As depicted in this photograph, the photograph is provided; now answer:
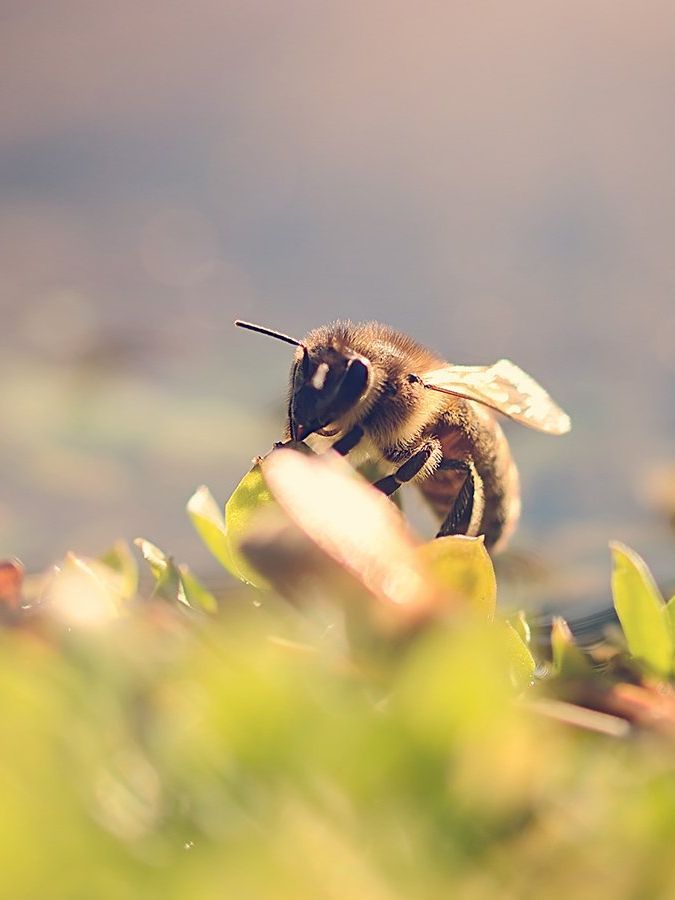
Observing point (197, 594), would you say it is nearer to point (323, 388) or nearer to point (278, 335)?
point (323, 388)

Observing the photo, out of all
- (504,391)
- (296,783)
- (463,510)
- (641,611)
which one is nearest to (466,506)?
(463,510)

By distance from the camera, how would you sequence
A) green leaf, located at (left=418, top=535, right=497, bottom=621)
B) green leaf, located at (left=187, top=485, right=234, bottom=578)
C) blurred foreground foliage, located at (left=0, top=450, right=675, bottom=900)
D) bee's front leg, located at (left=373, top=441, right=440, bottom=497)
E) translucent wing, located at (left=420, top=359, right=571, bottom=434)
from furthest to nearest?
translucent wing, located at (left=420, top=359, right=571, bottom=434) < bee's front leg, located at (left=373, top=441, right=440, bottom=497) < green leaf, located at (left=187, top=485, right=234, bottom=578) < green leaf, located at (left=418, top=535, right=497, bottom=621) < blurred foreground foliage, located at (left=0, top=450, right=675, bottom=900)

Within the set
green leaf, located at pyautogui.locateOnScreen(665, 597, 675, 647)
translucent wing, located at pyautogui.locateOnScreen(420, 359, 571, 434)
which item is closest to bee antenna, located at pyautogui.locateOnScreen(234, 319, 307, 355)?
translucent wing, located at pyautogui.locateOnScreen(420, 359, 571, 434)

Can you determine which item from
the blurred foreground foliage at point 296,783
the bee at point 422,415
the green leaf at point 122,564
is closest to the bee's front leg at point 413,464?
the bee at point 422,415

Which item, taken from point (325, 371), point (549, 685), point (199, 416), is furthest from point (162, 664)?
point (199, 416)

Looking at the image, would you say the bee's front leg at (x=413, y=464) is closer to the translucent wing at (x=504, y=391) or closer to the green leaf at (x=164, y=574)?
the translucent wing at (x=504, y=391)

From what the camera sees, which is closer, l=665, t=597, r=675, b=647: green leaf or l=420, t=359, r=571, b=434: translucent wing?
l=665, t=597, r=675, b=647: green leaf

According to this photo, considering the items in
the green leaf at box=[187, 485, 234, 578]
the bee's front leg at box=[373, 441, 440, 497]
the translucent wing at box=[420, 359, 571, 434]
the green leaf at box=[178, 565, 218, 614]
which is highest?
the translucent wing at box=[420, 359, 571, 434]

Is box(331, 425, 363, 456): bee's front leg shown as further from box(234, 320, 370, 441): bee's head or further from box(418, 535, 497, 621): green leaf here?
box(418, 535, 497, 621): green leaf

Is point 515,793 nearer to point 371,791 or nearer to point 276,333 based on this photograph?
point 371,791
